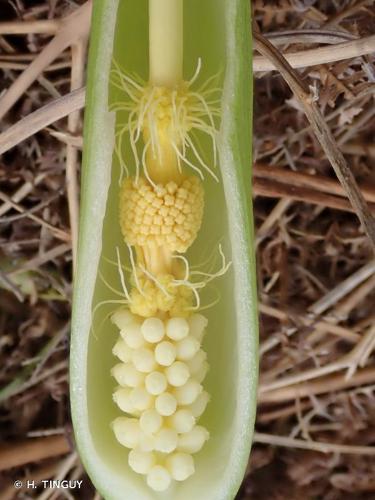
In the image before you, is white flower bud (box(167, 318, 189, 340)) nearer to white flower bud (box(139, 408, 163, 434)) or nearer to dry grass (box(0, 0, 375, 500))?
white flower bud (box(139, 408, 163, 434))

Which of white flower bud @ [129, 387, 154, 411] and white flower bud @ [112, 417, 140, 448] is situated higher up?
white flower bud @ [129, 387, 154, 411]

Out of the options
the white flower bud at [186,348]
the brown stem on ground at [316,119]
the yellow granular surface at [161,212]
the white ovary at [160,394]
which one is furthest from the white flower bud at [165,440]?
the brown stem on ground at [316,119]

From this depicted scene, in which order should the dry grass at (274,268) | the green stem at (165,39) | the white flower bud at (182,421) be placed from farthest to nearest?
1. the dry grass at (274,268)
2. the white flower bud at (182,421)
3. the green stem at (165,39)

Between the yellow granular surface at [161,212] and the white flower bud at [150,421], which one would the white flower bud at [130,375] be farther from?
the yellow granular surface at [161,212]

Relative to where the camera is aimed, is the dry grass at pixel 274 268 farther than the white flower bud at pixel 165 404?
Yes

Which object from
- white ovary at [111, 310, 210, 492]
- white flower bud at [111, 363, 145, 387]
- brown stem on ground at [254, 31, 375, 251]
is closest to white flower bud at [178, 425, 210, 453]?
white ovary at [111, 310, 210, 492]

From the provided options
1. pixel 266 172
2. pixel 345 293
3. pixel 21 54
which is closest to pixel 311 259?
pixel 345 293

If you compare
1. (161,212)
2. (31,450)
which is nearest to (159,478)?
(161,212)

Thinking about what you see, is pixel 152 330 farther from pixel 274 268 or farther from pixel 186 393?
pixel 274 268
